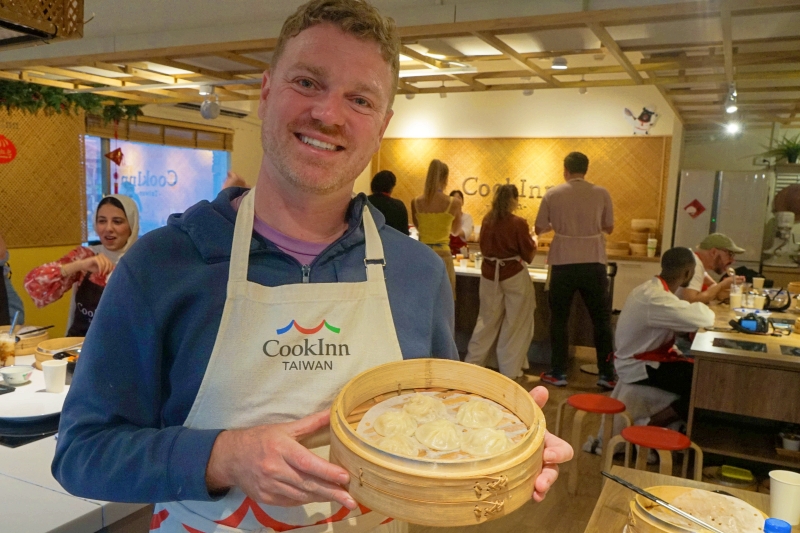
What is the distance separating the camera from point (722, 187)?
7.92 metres

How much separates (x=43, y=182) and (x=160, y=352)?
6400 mm

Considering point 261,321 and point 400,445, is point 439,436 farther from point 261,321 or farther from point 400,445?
point 261,321

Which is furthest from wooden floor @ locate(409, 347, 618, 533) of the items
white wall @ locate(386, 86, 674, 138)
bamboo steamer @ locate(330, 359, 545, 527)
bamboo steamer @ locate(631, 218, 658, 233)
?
white wall @ locate(386, 86, 674, 138)

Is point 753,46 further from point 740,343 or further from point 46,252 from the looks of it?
point 46,252

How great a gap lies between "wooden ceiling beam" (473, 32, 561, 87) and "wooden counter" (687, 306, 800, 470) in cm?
213

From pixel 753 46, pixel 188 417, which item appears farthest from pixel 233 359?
pixel 753 46

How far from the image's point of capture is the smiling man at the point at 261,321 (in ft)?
3.14

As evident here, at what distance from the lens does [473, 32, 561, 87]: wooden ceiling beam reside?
12.1 ft

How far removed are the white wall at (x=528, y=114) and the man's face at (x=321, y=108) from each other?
25.8 ft

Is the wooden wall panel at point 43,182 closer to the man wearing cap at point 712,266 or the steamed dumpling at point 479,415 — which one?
the man wearing cap at point 712,266

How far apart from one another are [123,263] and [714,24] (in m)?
3.62

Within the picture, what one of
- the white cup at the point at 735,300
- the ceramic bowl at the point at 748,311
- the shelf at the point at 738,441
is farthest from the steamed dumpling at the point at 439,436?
the white cup at the point at 735,300

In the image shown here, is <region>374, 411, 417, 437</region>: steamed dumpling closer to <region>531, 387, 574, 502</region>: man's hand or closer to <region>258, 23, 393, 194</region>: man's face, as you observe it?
<region>531, 387, 574, 502</region>: man's hand

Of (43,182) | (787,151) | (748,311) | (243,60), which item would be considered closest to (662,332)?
(748,311)
